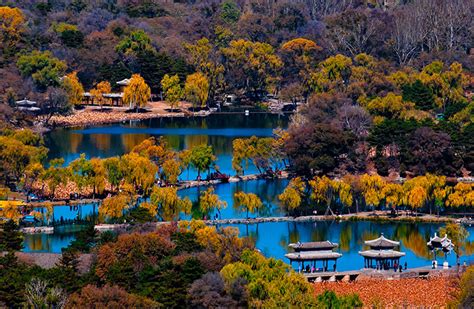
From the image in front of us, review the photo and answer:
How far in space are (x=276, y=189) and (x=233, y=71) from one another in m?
31.8

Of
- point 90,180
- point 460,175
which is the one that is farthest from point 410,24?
point 90,180

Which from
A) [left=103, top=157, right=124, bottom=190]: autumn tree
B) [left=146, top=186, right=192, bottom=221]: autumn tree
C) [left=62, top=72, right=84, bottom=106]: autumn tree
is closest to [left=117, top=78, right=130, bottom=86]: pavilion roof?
[left=62, top=72, right=84, bottom=106]: autumn tree

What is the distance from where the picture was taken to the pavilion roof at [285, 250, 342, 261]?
4606 centimetres

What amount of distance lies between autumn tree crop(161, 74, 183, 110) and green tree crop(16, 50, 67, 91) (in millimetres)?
6477

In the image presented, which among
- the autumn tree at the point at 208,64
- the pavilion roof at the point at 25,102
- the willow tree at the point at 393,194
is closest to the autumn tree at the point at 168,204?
the willow tree at the point at 393,194

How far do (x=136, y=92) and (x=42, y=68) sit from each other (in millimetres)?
6061

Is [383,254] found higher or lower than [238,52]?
lower

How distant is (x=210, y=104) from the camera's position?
8975cm

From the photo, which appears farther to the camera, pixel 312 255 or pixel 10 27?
pixel 10 27

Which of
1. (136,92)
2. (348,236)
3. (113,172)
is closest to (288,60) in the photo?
(136,92)

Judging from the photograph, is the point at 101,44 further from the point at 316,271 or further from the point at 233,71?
the point at 316,271

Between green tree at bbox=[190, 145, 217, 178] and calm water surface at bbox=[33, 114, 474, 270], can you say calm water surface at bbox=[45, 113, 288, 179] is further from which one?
green tree at bbox=[190, 145, 217, 178]

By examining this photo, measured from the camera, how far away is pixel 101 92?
87.0 metres

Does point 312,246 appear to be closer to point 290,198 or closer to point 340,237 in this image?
point 340,237
